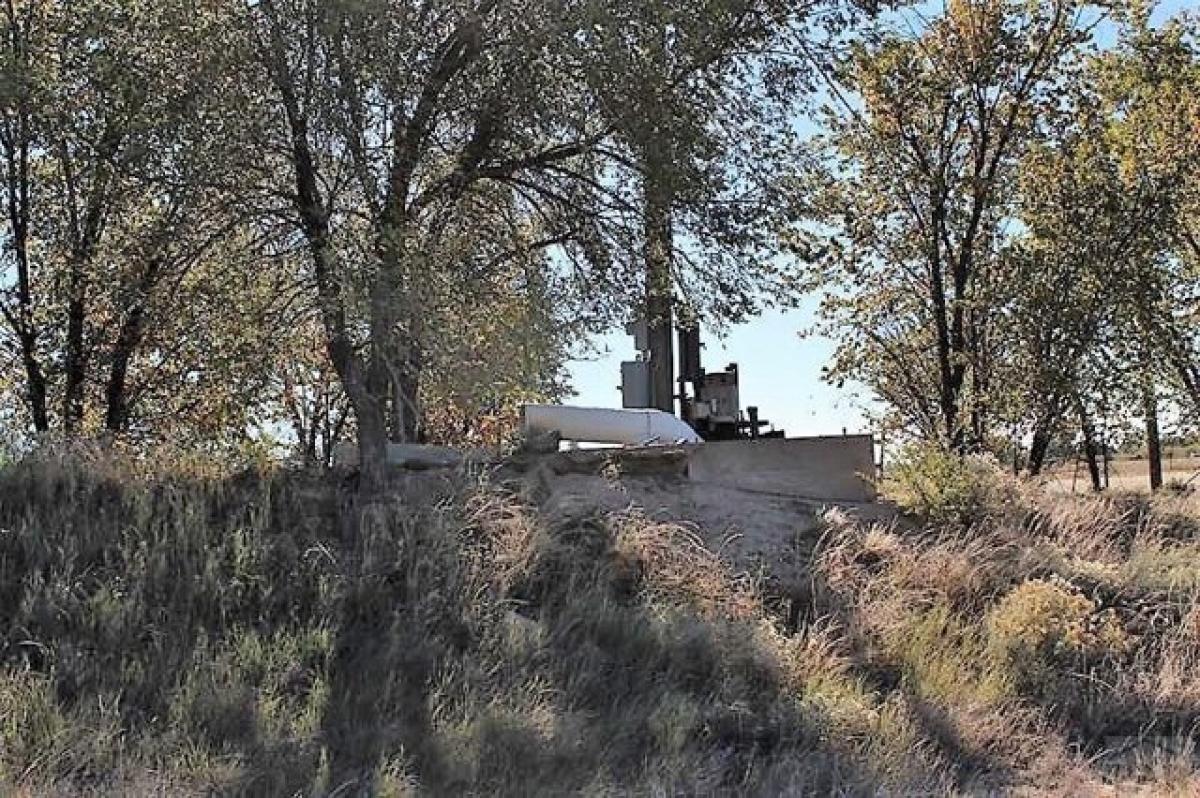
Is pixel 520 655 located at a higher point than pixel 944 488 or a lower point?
Result: lower

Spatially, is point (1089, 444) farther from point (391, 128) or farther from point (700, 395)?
point (391, 128)

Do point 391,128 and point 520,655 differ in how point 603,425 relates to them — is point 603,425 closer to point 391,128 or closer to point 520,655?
point 391,128

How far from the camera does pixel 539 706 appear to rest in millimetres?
5629

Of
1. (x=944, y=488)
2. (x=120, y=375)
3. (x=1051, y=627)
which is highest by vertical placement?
(x=120, y=375)

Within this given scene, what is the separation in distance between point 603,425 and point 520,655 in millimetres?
4119

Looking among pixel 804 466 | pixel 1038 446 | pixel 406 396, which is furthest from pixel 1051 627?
pixel 1038 446

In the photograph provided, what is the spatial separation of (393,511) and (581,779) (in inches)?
104

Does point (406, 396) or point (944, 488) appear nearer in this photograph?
point (406, 396)

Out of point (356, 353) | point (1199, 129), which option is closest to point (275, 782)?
point (356, 353)

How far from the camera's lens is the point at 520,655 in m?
6.11

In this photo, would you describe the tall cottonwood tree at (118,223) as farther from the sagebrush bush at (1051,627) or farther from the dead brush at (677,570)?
the sagebrush bush at (1051,627)

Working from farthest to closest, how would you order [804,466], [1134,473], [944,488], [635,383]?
1. [1134,473]
2. [635,383]
3. [804,466]
4. [944,488]

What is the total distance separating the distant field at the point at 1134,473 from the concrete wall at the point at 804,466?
25.6ft

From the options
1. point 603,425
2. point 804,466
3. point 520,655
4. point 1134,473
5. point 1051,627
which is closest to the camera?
point 520,655
